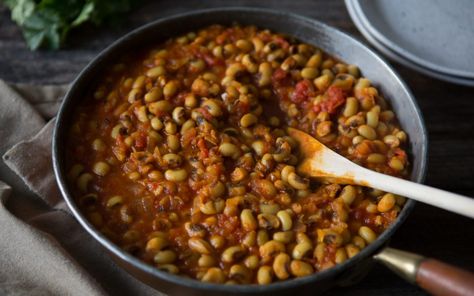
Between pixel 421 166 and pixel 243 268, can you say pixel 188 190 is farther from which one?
pixel 421 166

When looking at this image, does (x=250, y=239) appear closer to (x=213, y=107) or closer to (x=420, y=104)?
(x=213, y=107)

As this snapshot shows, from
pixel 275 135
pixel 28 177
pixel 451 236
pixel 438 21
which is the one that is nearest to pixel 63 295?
pixel 28 177

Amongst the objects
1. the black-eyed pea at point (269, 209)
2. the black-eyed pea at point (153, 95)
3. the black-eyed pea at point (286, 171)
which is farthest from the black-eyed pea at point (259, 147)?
the black-eyed pea at point (153, 95)

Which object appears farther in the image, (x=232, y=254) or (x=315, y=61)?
(x=315, y=61)

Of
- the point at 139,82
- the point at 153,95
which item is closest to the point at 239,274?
the point at 153,95

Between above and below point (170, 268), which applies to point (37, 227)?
below

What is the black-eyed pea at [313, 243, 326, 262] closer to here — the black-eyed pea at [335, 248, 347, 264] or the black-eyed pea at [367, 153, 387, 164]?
the black-eyed pea at [335, 248, 347, 264]
